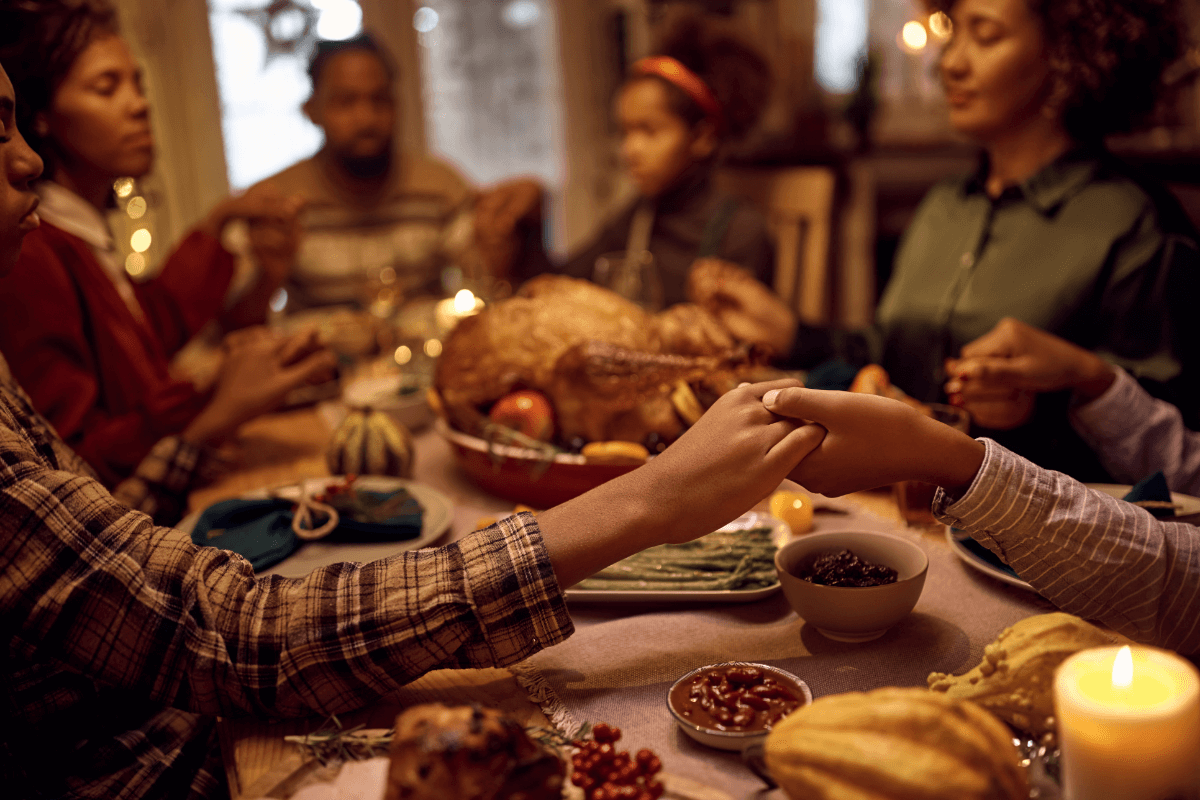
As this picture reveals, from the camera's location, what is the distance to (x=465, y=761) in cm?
62

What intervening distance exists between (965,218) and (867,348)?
1.17 feet

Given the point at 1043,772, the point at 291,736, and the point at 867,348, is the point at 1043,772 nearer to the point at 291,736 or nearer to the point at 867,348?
the point at 291,736

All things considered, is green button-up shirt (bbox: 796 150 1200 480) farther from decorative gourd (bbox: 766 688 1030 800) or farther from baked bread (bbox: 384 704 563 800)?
baked bread (bbox: 384 704 563 800)

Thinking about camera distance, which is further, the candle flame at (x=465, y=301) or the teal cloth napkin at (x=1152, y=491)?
the candle flame at (x=465, y=301)

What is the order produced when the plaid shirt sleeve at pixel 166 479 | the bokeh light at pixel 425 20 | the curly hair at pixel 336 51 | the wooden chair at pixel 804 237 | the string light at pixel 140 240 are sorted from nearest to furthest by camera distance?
1. the plaid shirt sleeve at pixel 166 479
2. the wooden chair at pixel 804 237
3. the curly hair at pixel 336 51
4. the string light at pixel 140 240
5. the bokeh light at pixel 425 20

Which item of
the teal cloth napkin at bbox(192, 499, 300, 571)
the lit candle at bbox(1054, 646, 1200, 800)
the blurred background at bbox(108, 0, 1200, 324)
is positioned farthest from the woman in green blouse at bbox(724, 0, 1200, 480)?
the blurred background at bbox(108, 0, 1200, 324)

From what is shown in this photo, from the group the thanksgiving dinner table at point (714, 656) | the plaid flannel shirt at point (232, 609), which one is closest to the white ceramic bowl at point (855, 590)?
the thanksgiving dinner table at point (714, 656)

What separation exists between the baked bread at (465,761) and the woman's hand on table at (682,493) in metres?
0.24

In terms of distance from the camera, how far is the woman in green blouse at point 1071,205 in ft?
5.07

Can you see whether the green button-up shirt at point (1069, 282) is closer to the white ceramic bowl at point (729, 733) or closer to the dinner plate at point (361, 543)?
the white ceramic bowl at point (729, 733)

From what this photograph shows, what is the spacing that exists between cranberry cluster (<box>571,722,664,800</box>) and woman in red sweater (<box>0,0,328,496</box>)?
107cm

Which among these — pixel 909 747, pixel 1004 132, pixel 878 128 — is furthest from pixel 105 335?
pixel 878 128

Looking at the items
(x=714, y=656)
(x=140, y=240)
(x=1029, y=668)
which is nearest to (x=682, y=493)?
(x=714, y=656)

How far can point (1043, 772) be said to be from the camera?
684mm
